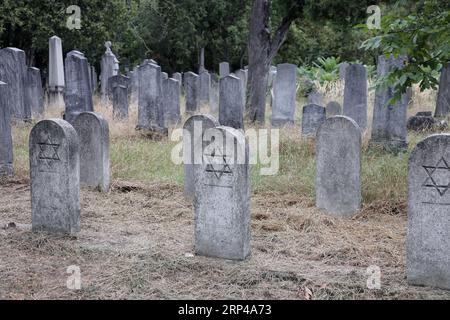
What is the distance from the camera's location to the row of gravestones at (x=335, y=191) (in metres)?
4.33

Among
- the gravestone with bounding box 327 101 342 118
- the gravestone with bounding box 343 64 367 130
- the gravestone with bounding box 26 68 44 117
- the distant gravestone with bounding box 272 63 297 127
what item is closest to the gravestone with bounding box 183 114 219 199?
the gravestone with bounding box 343 64 367 130

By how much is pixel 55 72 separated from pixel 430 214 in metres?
13.9

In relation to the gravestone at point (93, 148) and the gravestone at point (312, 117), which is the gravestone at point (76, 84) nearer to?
the gravestone at point (93, 148)

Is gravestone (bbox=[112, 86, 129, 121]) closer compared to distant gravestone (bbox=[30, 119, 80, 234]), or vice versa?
distant gravestone (bbox=[30, 119, 80, 234])

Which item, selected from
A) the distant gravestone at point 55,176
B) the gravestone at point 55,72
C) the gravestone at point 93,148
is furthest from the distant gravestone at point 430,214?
the gravestone at point 55,72

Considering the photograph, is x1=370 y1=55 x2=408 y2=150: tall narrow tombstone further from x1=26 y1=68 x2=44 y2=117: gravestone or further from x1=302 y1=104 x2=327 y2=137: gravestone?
x1=26 y1=68 x2=44 y2=117: gravestone

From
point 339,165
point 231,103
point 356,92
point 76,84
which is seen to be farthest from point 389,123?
point 76,84

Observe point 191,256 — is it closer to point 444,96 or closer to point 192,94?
point 444,96

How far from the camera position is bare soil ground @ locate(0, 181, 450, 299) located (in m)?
4.37

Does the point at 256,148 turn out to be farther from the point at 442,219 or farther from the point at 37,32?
the point at 37,32

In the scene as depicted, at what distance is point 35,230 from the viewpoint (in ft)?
19.3

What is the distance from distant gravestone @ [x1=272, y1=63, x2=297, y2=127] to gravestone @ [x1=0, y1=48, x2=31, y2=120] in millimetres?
6539

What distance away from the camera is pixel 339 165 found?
6.69 m
